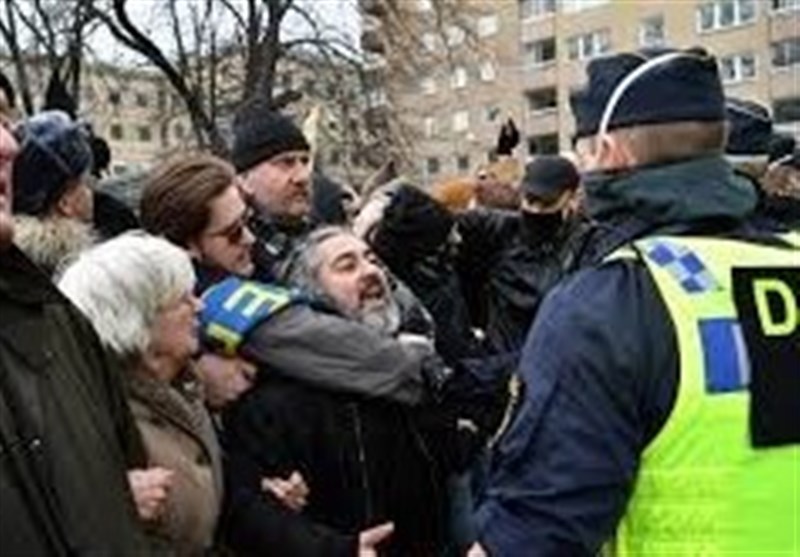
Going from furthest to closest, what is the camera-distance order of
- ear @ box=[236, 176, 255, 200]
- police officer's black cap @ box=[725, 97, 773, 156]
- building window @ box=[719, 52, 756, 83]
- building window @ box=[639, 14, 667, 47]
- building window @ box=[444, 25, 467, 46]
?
building window @ box=[639, 14, 667, 47] < building window @ box=[719, 52, 756, 83] < building window @ box=[444, 25, 467, 46] < ear @ box=[236, 176, 255, 200] < police officer's black cap @ box=[725, 97, 773, 156]

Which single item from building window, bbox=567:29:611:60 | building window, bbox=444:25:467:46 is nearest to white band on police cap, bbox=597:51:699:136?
building window, bbox=444:25:467:46

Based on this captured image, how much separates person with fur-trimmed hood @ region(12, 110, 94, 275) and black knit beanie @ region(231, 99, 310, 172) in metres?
0.74

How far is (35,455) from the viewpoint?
2.88m

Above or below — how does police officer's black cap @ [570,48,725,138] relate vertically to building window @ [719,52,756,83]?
above

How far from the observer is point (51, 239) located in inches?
181

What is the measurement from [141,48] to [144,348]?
81.6ft

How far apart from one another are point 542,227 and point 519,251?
158mm

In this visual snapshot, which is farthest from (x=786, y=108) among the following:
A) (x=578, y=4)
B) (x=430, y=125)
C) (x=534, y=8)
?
(x=430, y=125)

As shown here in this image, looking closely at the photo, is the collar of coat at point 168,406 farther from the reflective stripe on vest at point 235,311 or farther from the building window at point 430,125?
the building window at point 430,125

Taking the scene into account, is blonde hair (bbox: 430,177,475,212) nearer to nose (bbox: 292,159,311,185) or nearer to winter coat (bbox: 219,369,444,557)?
nose (bbox: 292,159,311,185)

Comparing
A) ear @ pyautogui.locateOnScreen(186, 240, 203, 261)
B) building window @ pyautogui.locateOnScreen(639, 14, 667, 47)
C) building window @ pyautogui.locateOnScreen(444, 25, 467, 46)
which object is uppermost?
ear @ pyautogui.locateOnScreen(186, 240, 203, 261)

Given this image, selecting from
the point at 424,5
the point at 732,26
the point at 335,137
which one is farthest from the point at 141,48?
the point at 732,26

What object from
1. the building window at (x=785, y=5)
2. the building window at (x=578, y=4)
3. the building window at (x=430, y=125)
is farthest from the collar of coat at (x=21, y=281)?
the building window at (x=430, y=125)

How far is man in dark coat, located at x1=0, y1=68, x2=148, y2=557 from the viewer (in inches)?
112
